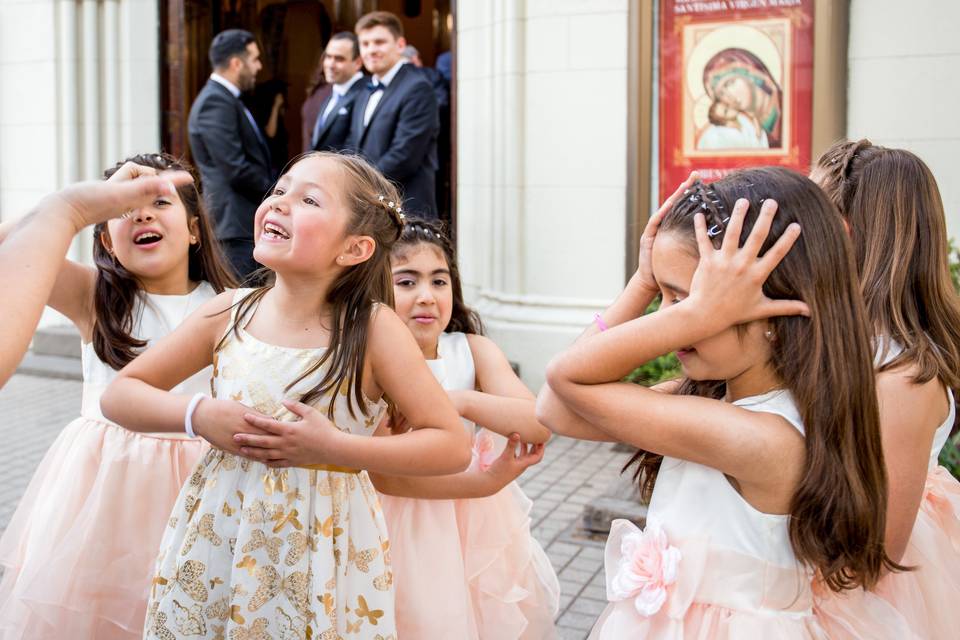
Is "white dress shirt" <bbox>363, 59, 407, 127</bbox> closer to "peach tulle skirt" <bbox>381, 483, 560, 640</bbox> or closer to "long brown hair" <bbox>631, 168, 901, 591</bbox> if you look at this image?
"peach tulle skirt" <bbox>381, 483, 560, 640</bbox>

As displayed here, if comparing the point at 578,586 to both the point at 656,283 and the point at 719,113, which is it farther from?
the point at 719,113

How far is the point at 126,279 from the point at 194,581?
1217 mm

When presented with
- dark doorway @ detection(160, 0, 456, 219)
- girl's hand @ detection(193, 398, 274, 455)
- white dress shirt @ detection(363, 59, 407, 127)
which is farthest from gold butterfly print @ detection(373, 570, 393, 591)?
dark doorway @ detection(160, 0, 456, 219)

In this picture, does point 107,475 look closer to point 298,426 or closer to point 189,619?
point 189,619

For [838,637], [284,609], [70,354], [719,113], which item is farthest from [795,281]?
[70,354]

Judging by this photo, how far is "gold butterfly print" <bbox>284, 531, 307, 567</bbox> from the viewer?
7.89 ft

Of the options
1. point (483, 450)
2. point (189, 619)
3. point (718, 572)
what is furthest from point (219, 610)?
point (718, 572)

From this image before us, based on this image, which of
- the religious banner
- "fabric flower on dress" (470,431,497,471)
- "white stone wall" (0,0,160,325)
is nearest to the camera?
"fabric flower on dress" (470,431,497,471)

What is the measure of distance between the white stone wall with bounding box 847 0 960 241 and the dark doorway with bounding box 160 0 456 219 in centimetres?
384

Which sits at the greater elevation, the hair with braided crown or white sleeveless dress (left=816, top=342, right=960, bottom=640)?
the hair with braided crown

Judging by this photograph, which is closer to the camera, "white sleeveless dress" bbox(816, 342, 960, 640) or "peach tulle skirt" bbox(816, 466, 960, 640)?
"peach tulle skirt" bbox(816, 466, 960, 640)

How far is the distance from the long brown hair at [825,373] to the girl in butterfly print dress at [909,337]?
38 centimetres

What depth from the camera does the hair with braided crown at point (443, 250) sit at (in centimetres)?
332

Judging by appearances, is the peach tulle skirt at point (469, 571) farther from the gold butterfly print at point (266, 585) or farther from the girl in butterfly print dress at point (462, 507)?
the gold butterfly print at point (266, 585)
